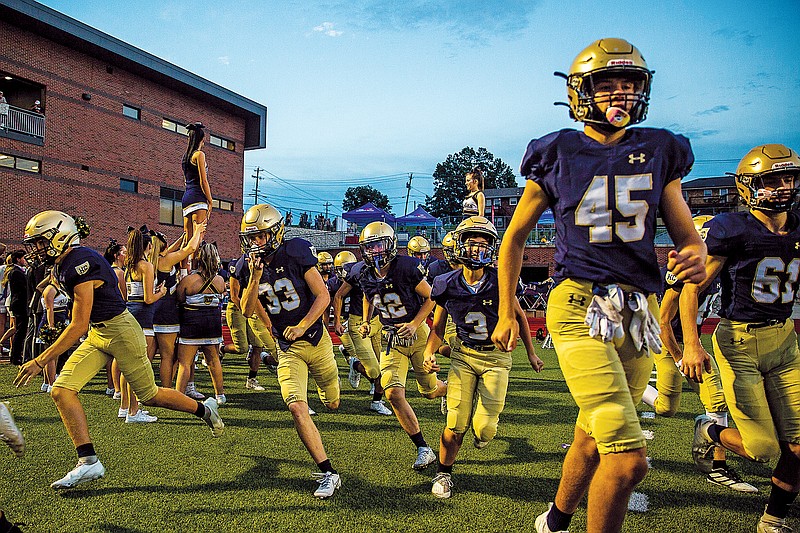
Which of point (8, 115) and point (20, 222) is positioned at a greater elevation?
point (8, 115)

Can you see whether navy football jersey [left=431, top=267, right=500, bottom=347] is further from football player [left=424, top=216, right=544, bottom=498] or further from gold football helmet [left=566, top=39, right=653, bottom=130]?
gold football helmet [left=566, top=39, right=653, bottom=130]

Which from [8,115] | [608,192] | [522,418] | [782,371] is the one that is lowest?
[522,418]

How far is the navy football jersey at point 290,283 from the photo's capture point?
198 inches

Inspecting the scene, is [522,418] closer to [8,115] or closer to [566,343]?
[566,343]

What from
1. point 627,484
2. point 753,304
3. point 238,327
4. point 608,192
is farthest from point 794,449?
point 238,327

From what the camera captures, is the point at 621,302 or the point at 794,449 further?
the point at 794,449

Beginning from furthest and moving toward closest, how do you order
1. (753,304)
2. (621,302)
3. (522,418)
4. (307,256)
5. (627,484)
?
(522,418) < (307,256) < (753,304) < (621,302) < (627,484)

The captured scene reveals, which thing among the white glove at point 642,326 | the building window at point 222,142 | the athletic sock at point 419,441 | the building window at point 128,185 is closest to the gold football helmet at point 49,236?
the athletic sock at point 419,441

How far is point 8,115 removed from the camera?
20438 millimetres

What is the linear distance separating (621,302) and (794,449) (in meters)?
2.02

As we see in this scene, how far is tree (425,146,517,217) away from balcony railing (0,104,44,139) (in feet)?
202

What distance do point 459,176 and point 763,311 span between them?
7876 centimetres

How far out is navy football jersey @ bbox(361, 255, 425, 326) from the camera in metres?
6.13

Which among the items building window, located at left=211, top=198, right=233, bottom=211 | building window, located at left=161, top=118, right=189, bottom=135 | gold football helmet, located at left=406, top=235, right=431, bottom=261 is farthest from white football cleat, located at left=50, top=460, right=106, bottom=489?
building window, located at left=211, top=198, right=233, bottom=211
